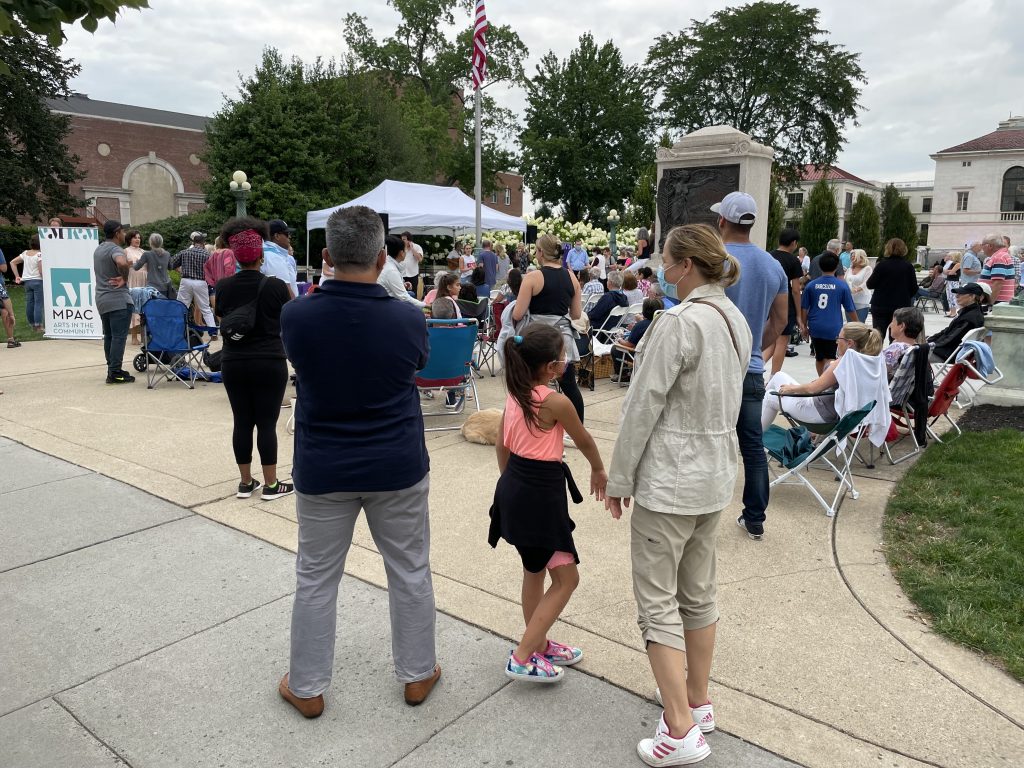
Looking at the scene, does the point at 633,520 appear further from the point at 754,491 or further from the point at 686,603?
the point at 754,491

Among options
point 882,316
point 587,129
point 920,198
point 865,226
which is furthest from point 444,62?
point 920,198

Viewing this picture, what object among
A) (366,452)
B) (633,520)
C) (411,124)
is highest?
(411,124)

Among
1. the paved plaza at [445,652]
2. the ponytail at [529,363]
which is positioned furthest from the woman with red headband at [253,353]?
the ponytail at [529,363]

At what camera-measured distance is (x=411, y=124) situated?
42.1 meters

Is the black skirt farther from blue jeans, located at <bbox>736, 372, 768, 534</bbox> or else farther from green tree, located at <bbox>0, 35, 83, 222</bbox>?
green tree, located at <bbox>0, 35, 83, 222</bbox>

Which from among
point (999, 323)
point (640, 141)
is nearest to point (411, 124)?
point (640, 141)

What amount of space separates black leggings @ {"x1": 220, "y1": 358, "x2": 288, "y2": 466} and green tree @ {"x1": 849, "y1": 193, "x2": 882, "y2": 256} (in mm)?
53625

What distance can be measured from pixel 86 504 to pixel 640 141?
156ft

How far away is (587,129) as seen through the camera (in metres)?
47.8

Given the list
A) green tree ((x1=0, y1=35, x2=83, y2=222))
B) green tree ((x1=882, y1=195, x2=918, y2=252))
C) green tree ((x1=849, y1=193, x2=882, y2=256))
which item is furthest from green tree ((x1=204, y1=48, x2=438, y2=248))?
green tree ((x1=882, y1=195, x2=918, y2=252))

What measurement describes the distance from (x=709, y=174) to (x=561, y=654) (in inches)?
366

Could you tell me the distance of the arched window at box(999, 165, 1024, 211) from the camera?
6375 centimetres

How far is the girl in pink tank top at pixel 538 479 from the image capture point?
106 inches

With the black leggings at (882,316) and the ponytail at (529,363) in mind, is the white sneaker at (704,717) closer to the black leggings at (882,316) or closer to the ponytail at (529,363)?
the ponytail at (529,363)
